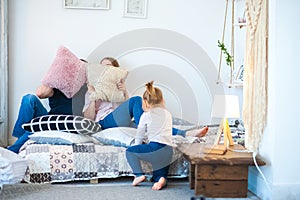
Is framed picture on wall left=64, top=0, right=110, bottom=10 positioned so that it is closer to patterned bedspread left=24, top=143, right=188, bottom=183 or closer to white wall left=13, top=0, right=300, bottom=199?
white wall left=13, top=0, right=300, bottom=199

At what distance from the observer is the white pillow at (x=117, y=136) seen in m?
3.14

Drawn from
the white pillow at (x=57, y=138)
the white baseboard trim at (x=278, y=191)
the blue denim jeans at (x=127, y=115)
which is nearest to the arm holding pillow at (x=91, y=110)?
the blue denim jeans at (x=127, y=115)

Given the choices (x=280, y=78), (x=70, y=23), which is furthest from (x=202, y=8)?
(x=280, y=78)

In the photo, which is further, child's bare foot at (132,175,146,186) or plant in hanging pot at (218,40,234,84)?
plant in hanging pot at (218,40,234,84)

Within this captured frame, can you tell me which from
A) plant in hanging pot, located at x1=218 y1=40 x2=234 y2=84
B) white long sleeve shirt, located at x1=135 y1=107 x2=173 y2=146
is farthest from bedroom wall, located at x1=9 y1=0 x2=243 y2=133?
white long sleeve shirt, located at x1=135 y1=107 x2=173 y2=146

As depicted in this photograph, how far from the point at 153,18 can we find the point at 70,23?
833 millimetres

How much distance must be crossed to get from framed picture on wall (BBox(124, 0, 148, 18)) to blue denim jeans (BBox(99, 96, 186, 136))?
1.14m

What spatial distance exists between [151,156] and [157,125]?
22 cm

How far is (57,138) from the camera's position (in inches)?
123

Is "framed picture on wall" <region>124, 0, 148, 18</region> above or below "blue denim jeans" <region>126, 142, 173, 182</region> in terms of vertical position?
above

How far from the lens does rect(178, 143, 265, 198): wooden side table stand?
2.63 m

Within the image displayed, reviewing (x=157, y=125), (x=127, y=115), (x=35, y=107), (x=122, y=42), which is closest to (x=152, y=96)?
(x=157, y=125)

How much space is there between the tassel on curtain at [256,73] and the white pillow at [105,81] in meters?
1.37

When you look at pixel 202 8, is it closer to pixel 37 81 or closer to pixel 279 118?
pixel 37 81
